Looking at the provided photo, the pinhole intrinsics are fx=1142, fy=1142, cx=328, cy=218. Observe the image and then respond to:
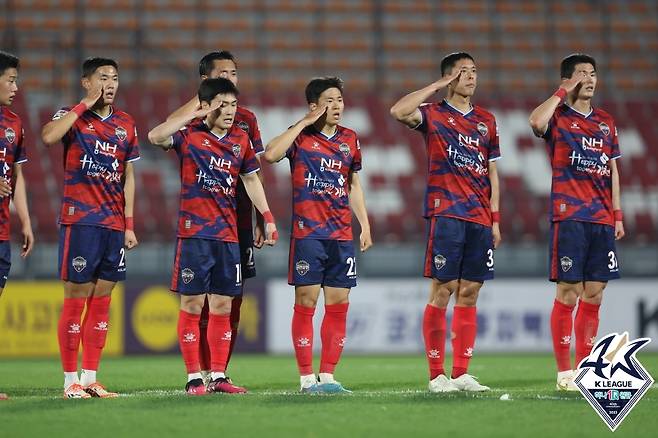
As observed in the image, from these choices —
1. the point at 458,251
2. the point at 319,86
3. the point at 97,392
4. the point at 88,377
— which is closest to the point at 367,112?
the point at 319,86

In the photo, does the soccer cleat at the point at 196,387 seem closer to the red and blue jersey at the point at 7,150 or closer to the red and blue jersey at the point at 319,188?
the red and blue jersey at the point at 319,188

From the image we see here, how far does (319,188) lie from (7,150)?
227 cm

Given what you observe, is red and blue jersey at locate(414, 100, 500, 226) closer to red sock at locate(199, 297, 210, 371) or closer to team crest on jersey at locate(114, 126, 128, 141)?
red sock at locate(199, 297, 210, 371)

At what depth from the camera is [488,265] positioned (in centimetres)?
848


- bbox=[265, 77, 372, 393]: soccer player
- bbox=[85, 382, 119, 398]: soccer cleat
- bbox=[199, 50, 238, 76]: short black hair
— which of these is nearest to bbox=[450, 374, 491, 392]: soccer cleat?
bbox=[265, 77, 372, 393]: soccer player

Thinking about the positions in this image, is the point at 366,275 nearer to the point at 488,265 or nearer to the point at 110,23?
the point at 488,265

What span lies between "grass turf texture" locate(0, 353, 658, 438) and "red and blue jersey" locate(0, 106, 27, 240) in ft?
4.25

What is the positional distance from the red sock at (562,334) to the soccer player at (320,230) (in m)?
1.61

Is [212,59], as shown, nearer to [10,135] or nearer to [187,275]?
[10,135]

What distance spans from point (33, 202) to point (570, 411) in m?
11.2

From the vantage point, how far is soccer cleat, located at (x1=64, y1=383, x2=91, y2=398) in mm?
7889

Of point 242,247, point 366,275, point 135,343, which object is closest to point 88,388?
point 242,247

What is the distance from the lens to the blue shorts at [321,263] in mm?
8273

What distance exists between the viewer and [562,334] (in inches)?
342
